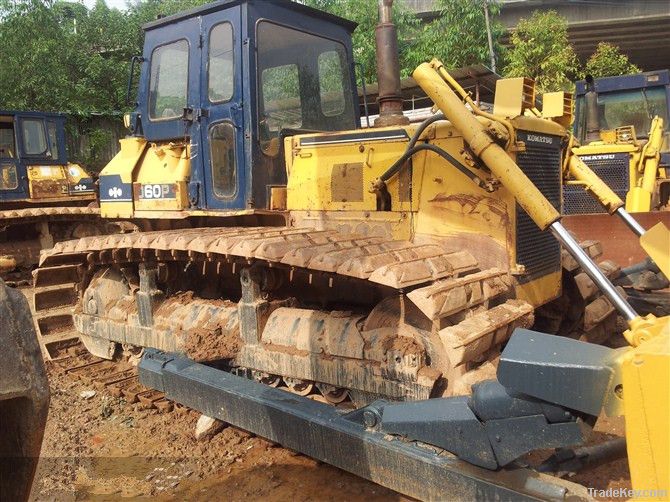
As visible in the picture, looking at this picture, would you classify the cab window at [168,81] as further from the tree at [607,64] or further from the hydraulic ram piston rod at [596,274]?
the tree at [607,64]

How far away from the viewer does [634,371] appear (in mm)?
1541

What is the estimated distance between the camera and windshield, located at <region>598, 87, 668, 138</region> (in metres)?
9.62

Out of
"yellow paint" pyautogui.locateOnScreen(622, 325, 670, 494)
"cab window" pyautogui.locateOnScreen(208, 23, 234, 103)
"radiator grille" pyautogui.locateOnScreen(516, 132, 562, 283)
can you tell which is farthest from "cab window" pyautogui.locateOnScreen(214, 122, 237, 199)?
"yellow paint" pyautogui.locateOnScreen(622, 325, 670, 494)

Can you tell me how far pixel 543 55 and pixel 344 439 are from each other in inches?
566

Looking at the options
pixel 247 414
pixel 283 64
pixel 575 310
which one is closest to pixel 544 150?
pixel 575 310

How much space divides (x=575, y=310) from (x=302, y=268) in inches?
97.5

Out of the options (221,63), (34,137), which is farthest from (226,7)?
(34,137)

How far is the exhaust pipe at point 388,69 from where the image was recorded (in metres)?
4.27

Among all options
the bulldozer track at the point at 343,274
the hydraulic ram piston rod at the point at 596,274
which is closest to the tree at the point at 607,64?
the bulldozer track at the point at 343,274

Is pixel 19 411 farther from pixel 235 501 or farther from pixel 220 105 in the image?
pixel 220 105

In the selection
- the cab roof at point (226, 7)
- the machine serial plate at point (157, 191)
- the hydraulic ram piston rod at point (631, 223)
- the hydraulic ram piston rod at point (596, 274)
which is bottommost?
the hydraulic ram piston rod at point (596, 274)

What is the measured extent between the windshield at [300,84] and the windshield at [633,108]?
6.20 m

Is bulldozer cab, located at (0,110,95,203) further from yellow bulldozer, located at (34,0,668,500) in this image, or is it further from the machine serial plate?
the machine serial plate

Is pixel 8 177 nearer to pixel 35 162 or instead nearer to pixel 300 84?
pixel 35 162
